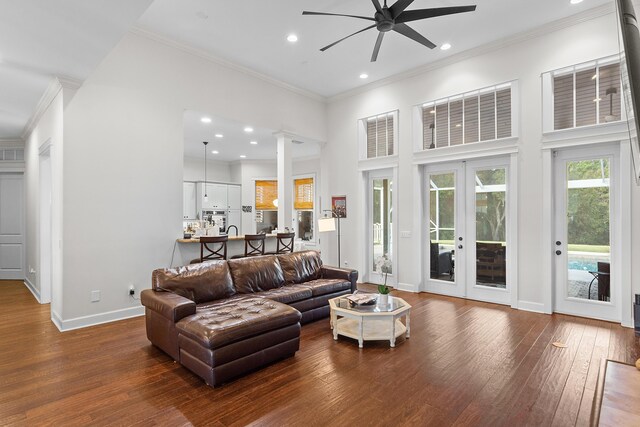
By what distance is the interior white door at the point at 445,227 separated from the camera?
5977 mm

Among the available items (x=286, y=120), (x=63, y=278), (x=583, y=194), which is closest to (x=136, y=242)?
(x=63, y=278)

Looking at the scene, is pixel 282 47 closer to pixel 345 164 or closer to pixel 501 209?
pixel 345 164

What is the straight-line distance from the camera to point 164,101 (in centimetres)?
519

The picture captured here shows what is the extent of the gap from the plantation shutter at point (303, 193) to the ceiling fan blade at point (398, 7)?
7.00 meters

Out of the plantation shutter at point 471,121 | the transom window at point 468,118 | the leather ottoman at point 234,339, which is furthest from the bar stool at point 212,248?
the plantation shutter at point 471,121

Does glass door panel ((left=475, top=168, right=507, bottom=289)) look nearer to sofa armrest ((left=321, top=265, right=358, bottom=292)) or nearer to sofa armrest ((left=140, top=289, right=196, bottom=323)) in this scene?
sofa armrest ((left=321, top=265, right=358, bottom=292))

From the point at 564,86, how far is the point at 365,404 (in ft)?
16.6

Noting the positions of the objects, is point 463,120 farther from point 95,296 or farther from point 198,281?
point 95,296

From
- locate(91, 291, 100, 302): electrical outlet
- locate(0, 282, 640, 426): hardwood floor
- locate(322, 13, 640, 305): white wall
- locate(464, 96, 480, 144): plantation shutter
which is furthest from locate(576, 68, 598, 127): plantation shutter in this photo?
locate(91, 291, 100, 302): electrical outlet

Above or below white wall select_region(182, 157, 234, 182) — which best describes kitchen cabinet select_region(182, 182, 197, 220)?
below

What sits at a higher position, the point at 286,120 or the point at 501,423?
the point at 286,120

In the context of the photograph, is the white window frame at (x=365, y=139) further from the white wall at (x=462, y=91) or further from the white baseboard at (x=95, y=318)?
the white baseboard at (x=95, y=318)

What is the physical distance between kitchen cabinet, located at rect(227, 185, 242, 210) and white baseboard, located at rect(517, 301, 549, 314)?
27.1ft

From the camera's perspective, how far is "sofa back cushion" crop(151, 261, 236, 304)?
12.8 feet
